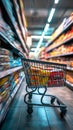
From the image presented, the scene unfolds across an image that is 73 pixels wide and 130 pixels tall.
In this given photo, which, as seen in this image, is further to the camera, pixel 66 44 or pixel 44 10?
pixel 44 10

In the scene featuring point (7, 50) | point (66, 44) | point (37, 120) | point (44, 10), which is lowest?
point (37, 120)

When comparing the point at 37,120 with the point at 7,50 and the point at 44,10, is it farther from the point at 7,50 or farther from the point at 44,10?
the point at 44,10

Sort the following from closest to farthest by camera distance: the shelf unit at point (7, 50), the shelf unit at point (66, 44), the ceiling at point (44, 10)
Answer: the shelf unit at point (7, 50)
the shelf unit at point (66, 44)
the ceiling at point (44, 10)

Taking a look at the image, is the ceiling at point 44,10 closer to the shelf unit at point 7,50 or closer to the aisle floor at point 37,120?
the shelf unit at point 7,50

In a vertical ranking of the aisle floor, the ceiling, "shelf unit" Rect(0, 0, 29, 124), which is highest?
the ceiling

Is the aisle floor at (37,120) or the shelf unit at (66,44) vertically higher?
the shelf unit at (66,44)

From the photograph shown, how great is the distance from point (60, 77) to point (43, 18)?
26.6 feet

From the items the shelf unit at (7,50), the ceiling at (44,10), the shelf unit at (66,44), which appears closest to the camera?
the shelf unit at (7,50)

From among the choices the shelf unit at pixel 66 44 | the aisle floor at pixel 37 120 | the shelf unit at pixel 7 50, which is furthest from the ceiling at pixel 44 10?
the aisle floor at pixel 37 120

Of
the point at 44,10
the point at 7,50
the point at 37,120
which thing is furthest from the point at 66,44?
the point at 44,10

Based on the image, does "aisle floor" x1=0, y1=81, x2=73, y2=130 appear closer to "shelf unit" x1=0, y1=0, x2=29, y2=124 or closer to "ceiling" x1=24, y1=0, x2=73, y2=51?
"shelf unit" x1=0, y1=0, x2=29, y2=124

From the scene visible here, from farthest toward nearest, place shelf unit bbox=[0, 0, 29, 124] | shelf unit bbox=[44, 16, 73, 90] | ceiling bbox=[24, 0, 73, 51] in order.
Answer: ceiling bbox=[24, 0, 73, 51], shelf unit bbox=[44, 16, 73, 90], shelf unit bbox=[0, 0, 29, 124]

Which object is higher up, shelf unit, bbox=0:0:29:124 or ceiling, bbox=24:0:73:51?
ceiling, bbox=24:0:73:51

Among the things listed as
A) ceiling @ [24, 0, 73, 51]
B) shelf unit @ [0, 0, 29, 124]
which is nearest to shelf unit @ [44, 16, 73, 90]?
shelf unit @ [0, 0, 29, 124]
